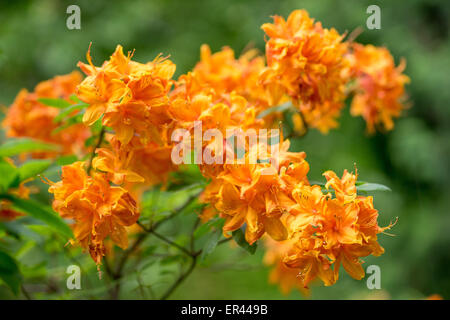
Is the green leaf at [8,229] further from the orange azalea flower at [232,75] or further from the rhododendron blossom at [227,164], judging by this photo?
the orange azalea flower at [232,75]

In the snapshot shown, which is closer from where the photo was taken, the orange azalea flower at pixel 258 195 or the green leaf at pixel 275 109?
the orange azalea flower at pixel 258 195

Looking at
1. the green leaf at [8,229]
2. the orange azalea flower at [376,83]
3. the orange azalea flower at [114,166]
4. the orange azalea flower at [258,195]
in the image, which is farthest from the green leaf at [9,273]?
the orange azalea flower at [376,83]

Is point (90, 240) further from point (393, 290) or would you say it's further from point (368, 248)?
point (393, 290)

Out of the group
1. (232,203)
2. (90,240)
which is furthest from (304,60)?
(90,240)

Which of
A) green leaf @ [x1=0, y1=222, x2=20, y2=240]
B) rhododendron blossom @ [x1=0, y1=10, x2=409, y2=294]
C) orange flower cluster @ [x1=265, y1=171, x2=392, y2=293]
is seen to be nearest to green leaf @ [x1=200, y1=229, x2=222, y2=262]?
rhododendron blossom @ [x1=0, y1=10, x2=409, y2=294]

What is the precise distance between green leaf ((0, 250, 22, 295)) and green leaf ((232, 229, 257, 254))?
1.23ft

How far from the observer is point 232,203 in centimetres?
74

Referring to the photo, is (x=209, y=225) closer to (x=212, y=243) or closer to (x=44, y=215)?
(x=212, y=243)

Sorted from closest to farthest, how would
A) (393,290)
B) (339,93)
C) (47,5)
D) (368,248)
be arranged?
(368,248)
(339,93)
(393,290)
(47,5)

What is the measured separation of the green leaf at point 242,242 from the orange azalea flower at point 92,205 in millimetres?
170

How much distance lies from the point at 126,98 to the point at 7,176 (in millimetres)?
283

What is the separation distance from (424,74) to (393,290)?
116 centimetres

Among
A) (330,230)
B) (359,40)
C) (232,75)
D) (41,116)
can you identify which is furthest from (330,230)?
(359,40)

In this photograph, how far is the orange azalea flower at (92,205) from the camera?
0.74 m
